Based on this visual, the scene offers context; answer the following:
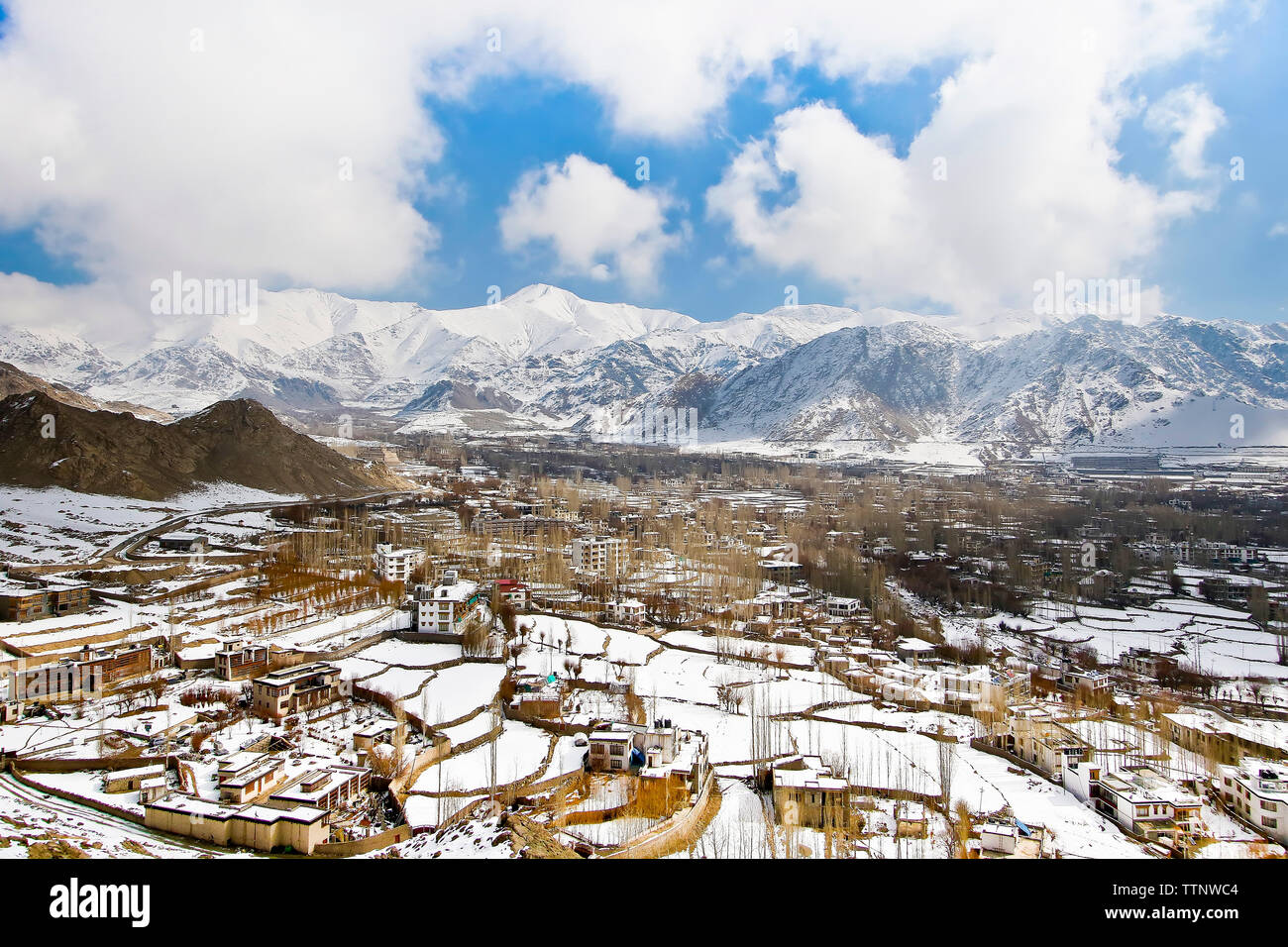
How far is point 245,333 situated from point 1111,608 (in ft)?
367

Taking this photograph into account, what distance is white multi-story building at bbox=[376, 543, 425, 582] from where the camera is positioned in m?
12.8

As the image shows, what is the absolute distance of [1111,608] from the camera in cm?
1263

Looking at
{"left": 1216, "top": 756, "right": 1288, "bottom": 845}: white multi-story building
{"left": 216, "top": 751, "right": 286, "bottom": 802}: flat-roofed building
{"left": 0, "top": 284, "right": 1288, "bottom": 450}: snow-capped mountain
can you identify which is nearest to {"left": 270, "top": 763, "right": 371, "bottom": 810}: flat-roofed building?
{"left": 216, "top": 751, "right": 286, "bottom": 802}: flat-roofed building

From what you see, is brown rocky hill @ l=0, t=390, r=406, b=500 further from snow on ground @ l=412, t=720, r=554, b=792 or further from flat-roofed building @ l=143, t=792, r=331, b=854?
flat-roofed building @ l=143, t=792, r=331, b=854

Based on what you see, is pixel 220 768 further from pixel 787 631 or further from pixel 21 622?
pixel 787 631

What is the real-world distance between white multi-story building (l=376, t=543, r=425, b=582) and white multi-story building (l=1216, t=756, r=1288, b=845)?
34.0 ft

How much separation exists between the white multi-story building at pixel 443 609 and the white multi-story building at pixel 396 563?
7.80 ft

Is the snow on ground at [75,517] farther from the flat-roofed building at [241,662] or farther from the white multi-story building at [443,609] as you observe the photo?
the flat-roofed building at [241,662]

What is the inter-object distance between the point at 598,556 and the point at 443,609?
18.4ft

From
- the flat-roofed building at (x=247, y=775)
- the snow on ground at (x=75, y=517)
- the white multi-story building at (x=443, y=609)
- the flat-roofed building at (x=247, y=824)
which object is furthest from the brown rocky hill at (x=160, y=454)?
the flat-roofed building at (x=247, y=824)

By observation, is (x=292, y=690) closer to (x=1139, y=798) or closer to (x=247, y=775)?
(x=247, y=775)

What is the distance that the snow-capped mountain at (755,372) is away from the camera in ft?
144

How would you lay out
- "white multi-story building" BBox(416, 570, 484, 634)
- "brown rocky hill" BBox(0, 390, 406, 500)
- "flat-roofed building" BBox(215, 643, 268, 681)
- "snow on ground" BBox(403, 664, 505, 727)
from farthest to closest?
"brown rocky hill" BBox(0, 390, 406, 500) → "white multi-story building" BBox(416, 570, 484, 634) → "flat-roofed building" BBox(215, 643, 268, 681) → "snow on ground" BBox(403, 664, 505, 727)

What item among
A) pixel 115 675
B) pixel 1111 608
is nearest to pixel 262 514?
pixel 115 675
